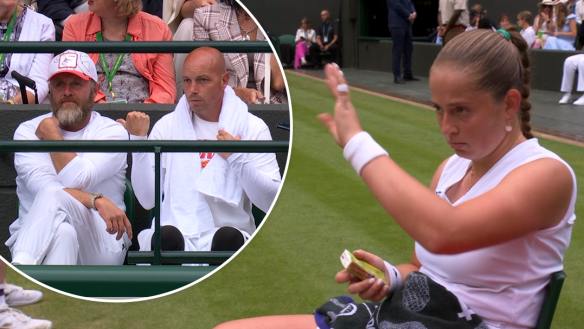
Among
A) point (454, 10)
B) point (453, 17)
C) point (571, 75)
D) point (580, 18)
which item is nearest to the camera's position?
point (571, 75)

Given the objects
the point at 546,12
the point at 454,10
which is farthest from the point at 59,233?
the point at 546,12

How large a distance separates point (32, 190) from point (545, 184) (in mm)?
1141

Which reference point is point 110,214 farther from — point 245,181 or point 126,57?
point 126,57

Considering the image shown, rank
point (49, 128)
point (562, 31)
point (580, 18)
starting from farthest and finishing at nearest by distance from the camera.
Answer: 1. point (562, 31)
2. point (580, 18)
3. point (49, 128)

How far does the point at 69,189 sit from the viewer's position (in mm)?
1791

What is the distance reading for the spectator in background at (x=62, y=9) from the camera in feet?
6.97

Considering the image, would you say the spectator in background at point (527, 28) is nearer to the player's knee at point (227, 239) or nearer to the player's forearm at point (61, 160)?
the player's knee at point (227, 239)

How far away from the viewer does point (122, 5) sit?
75.1 inches

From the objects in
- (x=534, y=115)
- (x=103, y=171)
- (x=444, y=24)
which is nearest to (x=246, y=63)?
(x=103, y=171)

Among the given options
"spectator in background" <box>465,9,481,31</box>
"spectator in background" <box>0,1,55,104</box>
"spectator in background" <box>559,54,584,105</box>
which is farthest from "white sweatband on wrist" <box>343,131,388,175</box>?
"spectator in background" <box>465,9,481,31</box>

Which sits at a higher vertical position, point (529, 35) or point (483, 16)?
point (483, 16)

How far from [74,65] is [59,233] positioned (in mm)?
420

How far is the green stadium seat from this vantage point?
1687mm

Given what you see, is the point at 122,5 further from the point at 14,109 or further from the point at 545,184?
the point at 545,184
